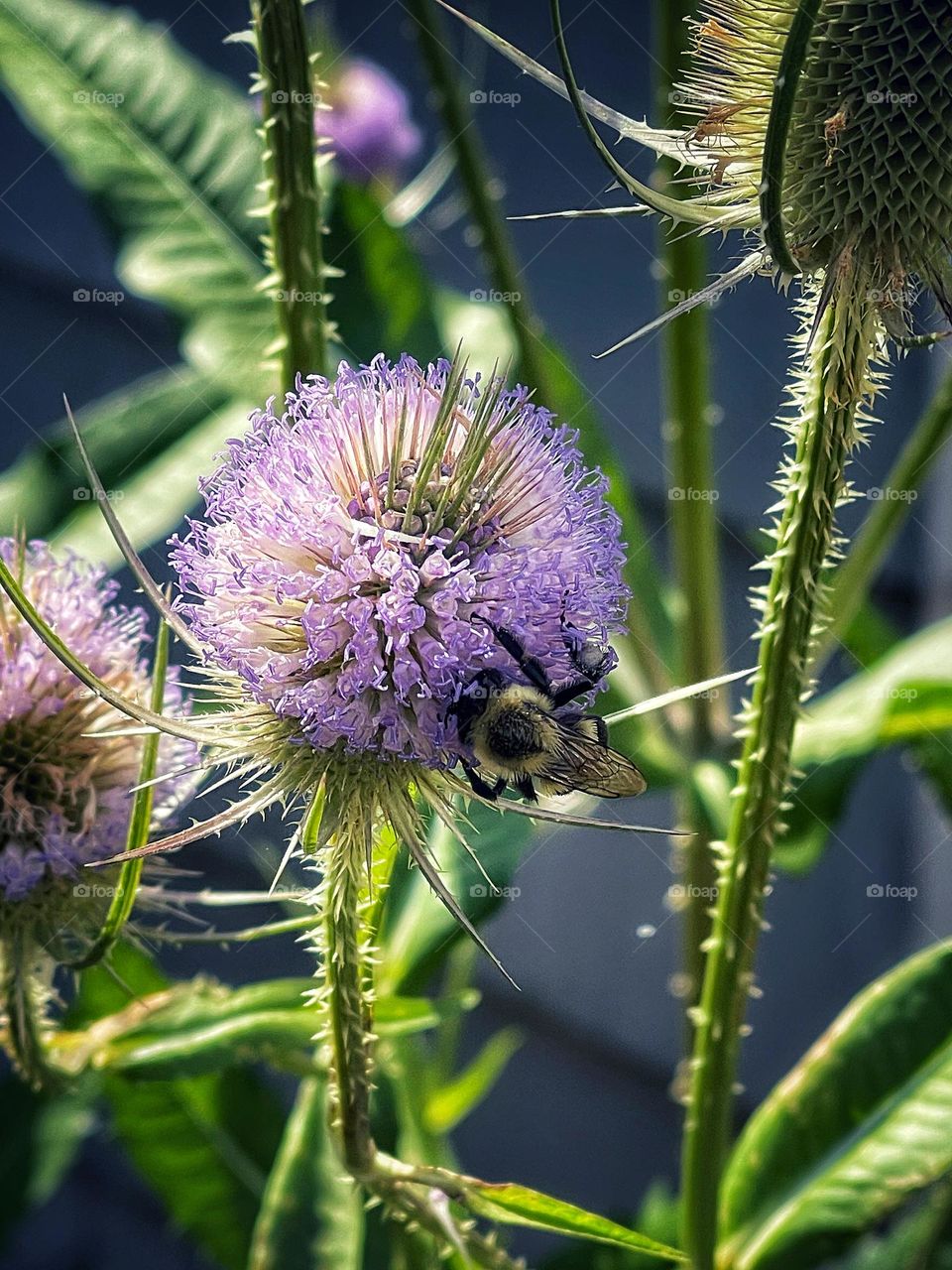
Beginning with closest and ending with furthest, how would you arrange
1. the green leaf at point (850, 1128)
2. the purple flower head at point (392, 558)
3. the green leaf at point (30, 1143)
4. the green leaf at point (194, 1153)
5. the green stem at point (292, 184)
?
the purple flower head at point (392, 558) < the green stem at point (292, 184) < the green leaf at point (850, 1128) < the green leaf at point (194, 1153) < the green leaf at point (30, 1143)

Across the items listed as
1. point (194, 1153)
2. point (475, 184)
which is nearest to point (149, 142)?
point (475, 184)

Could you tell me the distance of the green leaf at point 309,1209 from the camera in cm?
107

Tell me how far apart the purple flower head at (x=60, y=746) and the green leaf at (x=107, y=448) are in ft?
1.35

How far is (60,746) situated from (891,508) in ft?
2.63

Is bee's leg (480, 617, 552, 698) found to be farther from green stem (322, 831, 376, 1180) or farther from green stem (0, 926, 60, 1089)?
green stem (0, 926, 60, 1089)

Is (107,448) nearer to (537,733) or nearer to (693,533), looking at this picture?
(693,533)

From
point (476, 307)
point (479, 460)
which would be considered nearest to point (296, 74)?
point (479, 460)

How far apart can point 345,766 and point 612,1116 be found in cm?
206

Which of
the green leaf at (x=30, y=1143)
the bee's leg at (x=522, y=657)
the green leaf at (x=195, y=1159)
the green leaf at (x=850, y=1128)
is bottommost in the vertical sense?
the green leaf at (x=30, y=1143)

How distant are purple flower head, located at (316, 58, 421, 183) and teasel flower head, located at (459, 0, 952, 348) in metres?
1.42

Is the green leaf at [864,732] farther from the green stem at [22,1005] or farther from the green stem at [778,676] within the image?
the green stem at [22,1005]

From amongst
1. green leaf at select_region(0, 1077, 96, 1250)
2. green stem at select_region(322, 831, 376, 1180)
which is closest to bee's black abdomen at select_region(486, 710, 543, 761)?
green stem at select_region(322, 831, 376, 1180)

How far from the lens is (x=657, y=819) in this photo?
7.43 ft

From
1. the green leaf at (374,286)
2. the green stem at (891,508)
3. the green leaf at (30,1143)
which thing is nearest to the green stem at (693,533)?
the green stem at (891,508)
